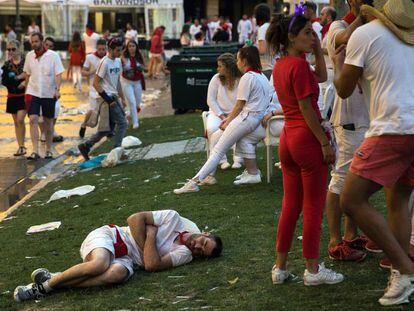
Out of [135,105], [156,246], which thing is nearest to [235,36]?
[135,105]

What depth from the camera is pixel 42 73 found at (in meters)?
13.0

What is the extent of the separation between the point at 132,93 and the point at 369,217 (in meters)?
11.5

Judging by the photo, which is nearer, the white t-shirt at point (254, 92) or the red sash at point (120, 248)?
the red sash at point (120, 248)

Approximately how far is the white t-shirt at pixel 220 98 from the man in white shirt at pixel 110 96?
109 inches

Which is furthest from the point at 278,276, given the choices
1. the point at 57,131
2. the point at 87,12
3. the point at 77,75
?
the point at 87,12

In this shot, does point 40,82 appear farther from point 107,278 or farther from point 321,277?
point 321,277

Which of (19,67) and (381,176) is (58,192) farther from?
(381,176)

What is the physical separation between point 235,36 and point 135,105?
116ft

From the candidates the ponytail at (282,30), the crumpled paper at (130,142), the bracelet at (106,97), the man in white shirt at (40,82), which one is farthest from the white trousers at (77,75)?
the ponytail at (282,30)

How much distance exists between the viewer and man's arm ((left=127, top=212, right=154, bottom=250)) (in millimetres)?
6094

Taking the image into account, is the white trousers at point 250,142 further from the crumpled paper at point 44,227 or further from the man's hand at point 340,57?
the man's hand at point 340,57

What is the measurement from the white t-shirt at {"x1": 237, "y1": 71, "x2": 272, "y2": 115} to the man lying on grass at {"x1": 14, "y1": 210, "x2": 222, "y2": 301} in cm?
283

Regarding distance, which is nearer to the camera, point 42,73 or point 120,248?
point 120,248

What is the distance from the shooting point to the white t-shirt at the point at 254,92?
29.0 feet
